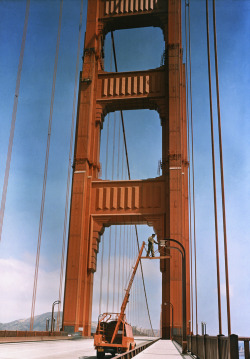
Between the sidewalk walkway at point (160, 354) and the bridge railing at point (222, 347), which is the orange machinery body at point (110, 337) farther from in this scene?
the bridge railing at point (222, 347)

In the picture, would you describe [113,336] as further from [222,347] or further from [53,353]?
[222,347]

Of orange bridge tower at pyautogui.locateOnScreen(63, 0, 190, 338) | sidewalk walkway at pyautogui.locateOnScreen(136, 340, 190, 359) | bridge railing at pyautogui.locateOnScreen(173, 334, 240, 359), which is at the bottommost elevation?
sidewalk walkway at pyautogui.locateOnScreen(136, 340, 190, 359)

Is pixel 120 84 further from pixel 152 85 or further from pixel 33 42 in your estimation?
pixel 33 42

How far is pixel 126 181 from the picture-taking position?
35.4m

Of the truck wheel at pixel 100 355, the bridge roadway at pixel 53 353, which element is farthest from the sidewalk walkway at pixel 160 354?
the truck wheel at pixel 100 355

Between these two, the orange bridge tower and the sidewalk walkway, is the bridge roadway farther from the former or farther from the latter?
the orange bridge tower

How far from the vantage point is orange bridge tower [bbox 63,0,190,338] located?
107 feet

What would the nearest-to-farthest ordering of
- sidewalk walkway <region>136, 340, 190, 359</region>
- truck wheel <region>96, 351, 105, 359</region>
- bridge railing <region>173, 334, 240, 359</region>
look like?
bridge railing <region>173, 334, 240, 359</region>, sidewalk walkway <region>136, 340, 190, 359</region>, truck wheel <region>96, 351, 105, 359</region>

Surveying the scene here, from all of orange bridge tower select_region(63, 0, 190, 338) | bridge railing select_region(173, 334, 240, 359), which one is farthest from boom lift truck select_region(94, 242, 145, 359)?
orange bridge tower select_region(63, 0, 190, 338)

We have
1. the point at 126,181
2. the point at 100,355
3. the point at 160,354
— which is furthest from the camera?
the point at 126,181

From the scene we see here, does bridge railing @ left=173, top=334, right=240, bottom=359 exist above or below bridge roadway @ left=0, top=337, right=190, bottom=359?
above

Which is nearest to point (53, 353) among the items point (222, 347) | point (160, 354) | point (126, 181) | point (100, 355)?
point (100, 355)

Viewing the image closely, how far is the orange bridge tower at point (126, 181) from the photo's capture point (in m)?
32.5

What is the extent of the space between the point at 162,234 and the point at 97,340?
60.1 ft
